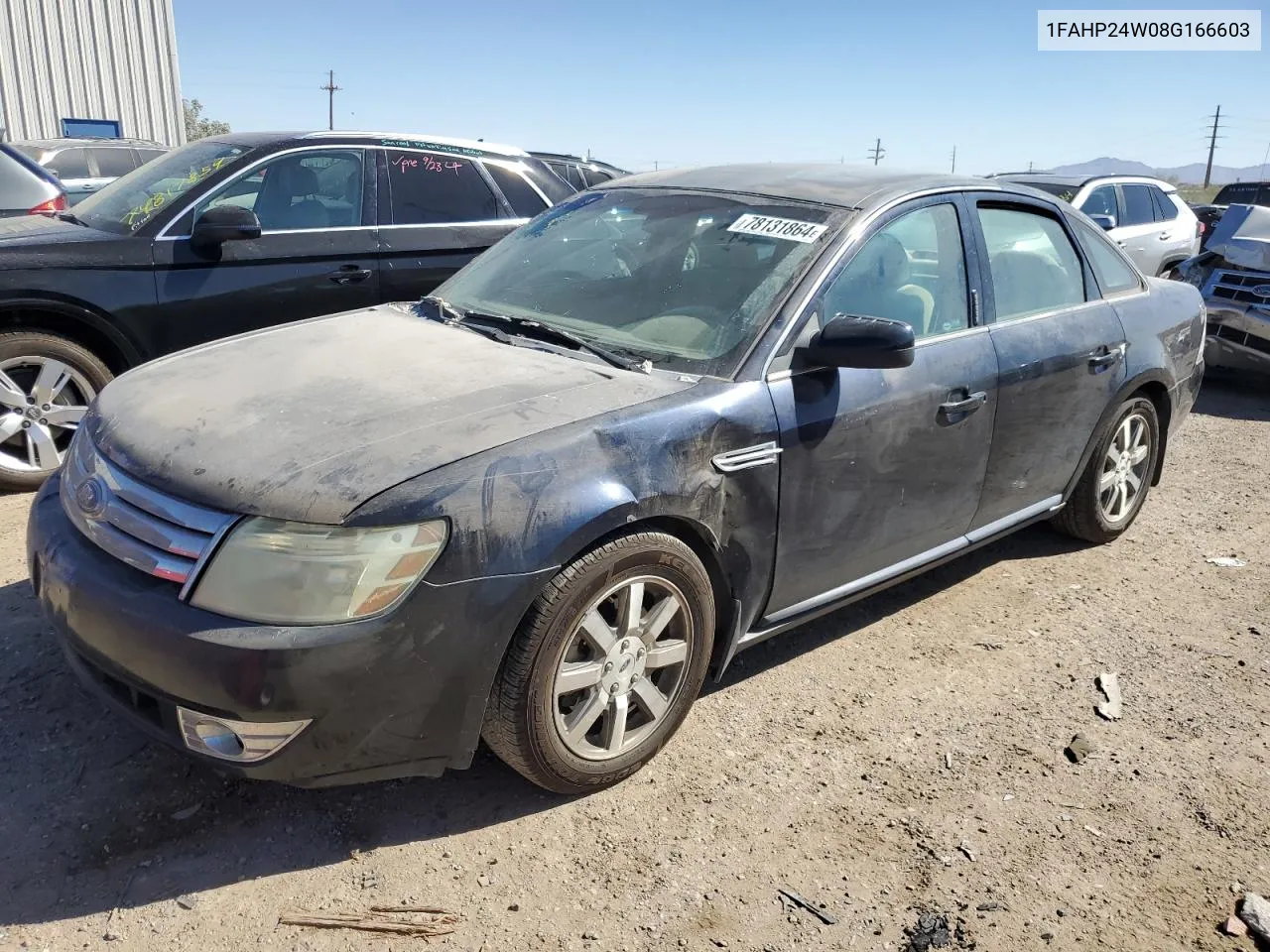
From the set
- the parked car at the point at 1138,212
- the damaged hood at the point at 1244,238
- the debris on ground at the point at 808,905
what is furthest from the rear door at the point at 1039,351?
the parked car at the point at 1138,212

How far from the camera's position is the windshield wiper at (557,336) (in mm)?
3013

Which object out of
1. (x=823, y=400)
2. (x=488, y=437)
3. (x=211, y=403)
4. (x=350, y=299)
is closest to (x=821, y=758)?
(x=823, y=400)

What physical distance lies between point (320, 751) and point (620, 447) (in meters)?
1.05

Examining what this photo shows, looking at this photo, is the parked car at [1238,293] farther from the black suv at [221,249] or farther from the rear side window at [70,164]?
the rear side window at [70,164]

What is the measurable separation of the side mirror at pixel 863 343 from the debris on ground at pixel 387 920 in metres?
1.86

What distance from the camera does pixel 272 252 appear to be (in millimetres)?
5230

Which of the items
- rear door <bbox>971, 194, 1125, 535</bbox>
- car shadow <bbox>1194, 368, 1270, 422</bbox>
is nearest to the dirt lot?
rear door <bbox>971, 194, 1125, 535</bbox>

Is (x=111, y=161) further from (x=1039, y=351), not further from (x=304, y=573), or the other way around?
(x=304, y=573)

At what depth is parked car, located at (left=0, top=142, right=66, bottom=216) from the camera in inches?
253

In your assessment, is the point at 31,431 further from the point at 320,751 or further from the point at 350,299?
the point at 320,751

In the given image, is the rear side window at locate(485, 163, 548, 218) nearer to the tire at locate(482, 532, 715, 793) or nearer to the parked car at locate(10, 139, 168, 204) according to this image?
the tire at locate(482, 532, 715, 793)

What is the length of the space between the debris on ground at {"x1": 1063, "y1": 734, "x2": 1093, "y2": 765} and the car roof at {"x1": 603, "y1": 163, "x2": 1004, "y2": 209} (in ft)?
6.31

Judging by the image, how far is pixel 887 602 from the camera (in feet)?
13.6

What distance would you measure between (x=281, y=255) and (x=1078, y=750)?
444 cm
